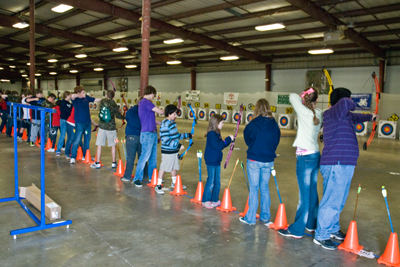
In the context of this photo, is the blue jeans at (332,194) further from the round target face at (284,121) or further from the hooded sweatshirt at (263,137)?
the round target face at (284,121)

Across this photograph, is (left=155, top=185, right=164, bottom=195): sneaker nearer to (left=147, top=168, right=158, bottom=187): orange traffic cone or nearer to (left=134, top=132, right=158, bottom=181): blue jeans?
(left=147, top=168, right=158, bottom=187): orange traffic cone

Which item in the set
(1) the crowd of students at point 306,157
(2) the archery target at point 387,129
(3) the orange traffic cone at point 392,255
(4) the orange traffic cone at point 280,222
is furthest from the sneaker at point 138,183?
(2) the archery target at point 387,129

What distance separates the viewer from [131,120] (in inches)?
200

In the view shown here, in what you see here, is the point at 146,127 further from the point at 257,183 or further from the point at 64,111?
the point at 64,111

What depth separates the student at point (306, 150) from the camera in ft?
10.1

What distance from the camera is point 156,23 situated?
40.3 feet

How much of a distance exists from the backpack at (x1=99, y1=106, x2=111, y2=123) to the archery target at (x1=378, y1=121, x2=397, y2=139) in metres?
13.0

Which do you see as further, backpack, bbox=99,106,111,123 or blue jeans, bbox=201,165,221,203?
backpack, bbox=99,106,111,123

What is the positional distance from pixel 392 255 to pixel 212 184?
1.99m

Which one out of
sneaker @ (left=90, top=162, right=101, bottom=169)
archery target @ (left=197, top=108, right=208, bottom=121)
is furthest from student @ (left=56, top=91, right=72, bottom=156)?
archery target @ (left=197, top=108, right=208, bottom=121)

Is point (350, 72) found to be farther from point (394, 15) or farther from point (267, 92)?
point (394, 15)

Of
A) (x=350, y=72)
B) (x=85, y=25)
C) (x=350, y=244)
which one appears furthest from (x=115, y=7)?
(x=350, y=72)

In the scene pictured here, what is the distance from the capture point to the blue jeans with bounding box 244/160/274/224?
333 centimetres

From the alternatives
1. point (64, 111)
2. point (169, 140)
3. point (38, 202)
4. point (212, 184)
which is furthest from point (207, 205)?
point (64, 111)
